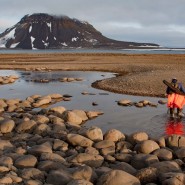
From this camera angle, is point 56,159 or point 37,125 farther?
point 37,125

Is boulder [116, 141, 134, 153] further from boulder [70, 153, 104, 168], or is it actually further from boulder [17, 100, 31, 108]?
boulder [17, 100, 31, 108]

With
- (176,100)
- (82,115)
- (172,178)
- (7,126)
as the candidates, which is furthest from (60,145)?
(176,100)

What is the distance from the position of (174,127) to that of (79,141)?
5587 mm

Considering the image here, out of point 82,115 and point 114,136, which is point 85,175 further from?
point 82,115

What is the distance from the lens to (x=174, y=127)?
16141 millimetres

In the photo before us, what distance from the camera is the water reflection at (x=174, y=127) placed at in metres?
15.4

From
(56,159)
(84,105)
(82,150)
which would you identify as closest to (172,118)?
(84,105)

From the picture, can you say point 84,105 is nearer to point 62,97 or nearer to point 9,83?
point 62,97

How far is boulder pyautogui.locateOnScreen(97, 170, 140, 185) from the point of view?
8477 mm

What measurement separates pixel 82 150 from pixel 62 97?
41.9 ft

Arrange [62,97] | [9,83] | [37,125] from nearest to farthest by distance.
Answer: [37,125], [62,97], [9,83]


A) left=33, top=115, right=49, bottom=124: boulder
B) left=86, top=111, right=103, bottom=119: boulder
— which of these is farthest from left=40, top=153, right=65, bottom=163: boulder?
left=86, top=111, right=103, bottom=119: boulder

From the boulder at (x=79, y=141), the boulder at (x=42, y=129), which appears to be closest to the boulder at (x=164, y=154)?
the boulder at (x=79, y=141)

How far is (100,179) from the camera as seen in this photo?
28.7 ft
